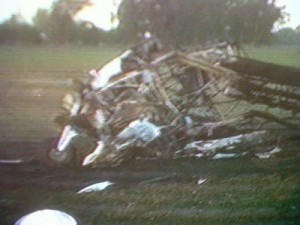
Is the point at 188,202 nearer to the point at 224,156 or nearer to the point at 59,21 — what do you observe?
the point at 224,156

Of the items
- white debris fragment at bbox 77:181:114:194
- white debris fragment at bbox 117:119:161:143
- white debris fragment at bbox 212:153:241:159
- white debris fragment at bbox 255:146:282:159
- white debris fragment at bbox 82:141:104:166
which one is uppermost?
white debris fragment at bbox 117:119:161:143

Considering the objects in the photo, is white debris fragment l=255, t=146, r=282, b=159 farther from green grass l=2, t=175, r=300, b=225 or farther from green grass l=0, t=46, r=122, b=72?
green grass l=0, t=46, r=122, b=72

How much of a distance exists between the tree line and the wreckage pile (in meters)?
0.05

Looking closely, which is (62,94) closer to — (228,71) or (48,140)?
(48,140)

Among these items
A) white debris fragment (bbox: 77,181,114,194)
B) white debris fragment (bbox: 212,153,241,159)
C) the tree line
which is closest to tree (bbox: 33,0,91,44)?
the tree line

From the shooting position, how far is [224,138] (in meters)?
2.17

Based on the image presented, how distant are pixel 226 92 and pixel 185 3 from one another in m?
0.32

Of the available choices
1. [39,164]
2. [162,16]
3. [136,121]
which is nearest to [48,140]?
[39,164]

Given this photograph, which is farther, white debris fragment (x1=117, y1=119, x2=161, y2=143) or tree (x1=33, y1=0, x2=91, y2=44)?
white debris fragment (x1=117, y1=119, x2=161, y2=143)

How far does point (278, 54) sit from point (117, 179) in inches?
26.9

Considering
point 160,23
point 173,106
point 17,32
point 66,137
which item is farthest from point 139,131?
point 17,32

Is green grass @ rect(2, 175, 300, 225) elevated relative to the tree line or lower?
lower

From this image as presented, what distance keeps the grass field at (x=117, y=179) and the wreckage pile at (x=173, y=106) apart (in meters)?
0.05

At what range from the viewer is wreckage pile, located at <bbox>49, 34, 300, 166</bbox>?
2.08 m
